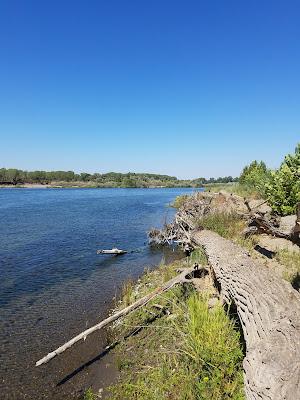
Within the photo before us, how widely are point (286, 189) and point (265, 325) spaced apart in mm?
12169

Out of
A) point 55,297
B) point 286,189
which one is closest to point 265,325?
point 55,297

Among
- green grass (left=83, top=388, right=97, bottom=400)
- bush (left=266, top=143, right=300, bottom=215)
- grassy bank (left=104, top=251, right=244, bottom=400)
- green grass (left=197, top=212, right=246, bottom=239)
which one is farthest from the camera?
bush (left=266, top=143, right=300, bottom=215)

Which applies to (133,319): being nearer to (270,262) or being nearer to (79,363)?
(79,363)

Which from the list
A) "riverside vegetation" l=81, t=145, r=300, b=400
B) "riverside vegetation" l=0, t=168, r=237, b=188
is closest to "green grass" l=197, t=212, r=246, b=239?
"riverside vegetation" l=81, t=145, r=300, b=400

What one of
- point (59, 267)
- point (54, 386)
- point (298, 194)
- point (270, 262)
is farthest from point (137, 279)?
point (298, 194)

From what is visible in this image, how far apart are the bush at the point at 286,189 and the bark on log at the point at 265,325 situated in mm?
7985

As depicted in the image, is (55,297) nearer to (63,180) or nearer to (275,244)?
(275,244)

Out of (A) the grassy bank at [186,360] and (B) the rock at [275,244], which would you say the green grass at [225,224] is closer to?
(B) the rock at [275,244]

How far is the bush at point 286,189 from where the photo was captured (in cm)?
1535

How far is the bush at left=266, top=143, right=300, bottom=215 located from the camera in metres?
15.4

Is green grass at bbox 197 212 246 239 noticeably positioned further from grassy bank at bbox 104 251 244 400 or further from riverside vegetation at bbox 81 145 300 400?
grassy bank at bbox 104 251 244 400

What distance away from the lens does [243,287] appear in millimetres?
6656

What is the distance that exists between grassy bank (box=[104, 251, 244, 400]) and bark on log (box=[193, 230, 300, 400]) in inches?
21.0

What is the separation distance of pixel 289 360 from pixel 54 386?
211 inches
